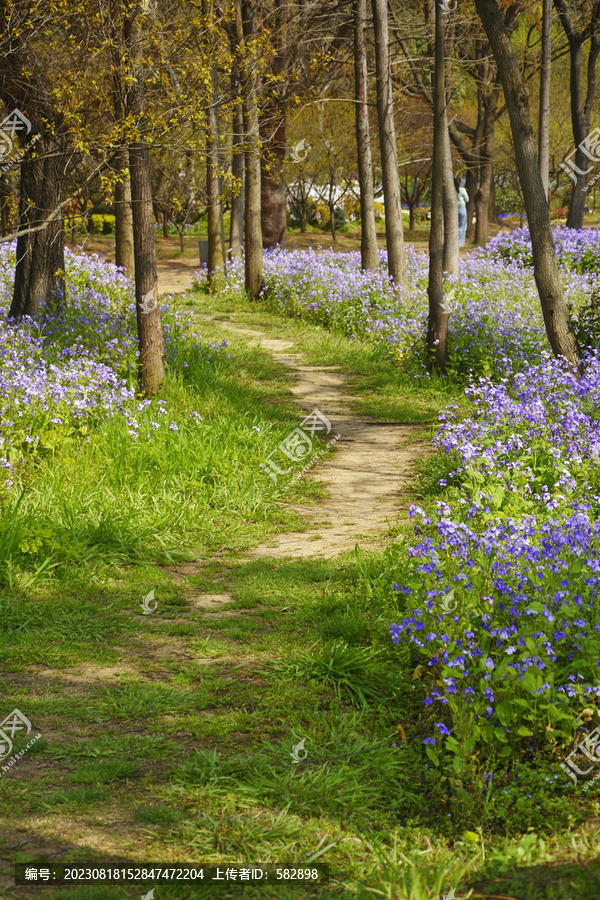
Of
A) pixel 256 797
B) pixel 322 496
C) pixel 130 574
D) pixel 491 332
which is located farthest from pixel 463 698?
pixel 491 332

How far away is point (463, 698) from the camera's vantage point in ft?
11.4

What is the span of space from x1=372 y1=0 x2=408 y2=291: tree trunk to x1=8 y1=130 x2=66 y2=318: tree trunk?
18.2 ft

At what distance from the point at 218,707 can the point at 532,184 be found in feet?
20.5

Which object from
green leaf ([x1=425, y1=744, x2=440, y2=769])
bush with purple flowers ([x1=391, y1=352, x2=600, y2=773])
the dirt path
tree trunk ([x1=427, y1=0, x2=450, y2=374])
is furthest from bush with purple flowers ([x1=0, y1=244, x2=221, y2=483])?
green leaf ([x1=425, y1=744, x2=440, y2=769])

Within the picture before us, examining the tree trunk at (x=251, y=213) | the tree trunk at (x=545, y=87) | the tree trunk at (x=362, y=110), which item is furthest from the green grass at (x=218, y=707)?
the tree trunk at (x=545, y=87)

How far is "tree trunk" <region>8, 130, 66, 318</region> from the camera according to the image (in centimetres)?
966

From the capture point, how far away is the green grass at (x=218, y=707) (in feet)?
9.82

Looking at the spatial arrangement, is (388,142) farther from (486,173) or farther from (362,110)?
(486,173)

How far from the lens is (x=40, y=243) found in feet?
34.0

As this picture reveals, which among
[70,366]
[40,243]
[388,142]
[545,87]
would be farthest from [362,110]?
[70,366]

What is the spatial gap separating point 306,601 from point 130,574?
53.0 inches

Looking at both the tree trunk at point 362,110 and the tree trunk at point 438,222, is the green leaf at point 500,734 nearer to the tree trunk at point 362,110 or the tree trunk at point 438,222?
the tree trunk at point 438,222

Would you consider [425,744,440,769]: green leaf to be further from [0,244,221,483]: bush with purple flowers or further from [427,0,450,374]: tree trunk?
[427,0,450,374]: tree trunk

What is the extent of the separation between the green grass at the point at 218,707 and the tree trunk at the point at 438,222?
11.6ft
